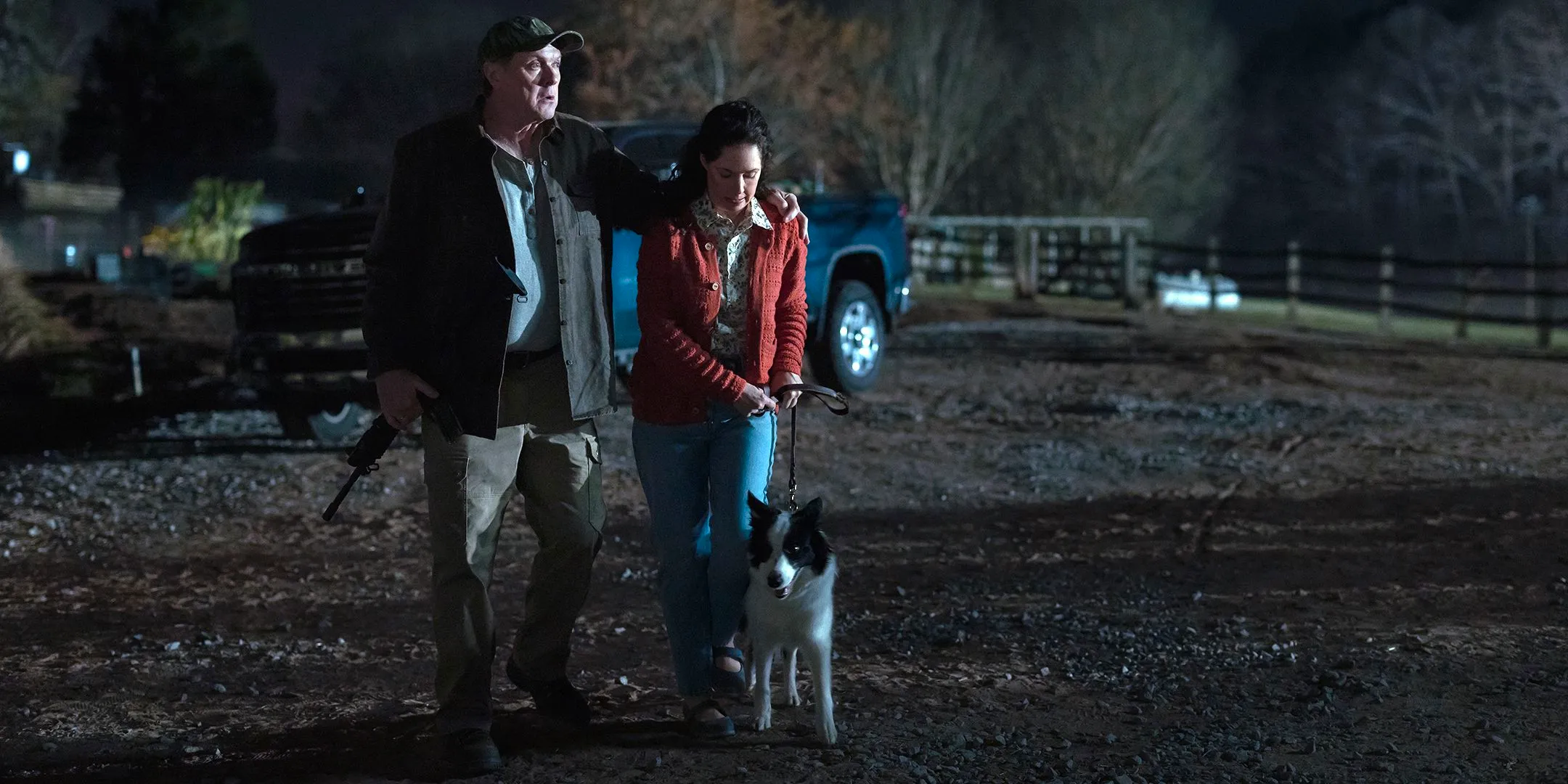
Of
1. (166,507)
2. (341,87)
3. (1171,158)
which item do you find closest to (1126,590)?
(166,507)

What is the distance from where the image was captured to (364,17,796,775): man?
4.09m

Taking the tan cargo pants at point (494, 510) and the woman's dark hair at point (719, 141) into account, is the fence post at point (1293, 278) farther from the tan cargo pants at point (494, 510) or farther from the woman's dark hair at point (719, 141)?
the tan cargo pants at point (494, 510)

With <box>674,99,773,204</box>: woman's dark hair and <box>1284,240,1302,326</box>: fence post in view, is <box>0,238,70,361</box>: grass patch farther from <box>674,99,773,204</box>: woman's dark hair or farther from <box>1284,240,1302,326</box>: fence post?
<box>1284,240,1302,326</box>: fence post

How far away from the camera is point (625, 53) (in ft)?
126

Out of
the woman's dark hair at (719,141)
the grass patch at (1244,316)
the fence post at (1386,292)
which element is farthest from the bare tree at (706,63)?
the woman's dark hair at (719,141)

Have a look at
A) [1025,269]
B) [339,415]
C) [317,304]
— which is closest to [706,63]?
[1025,269]

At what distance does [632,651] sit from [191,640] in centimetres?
172

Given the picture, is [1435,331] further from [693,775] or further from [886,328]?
[693,775]

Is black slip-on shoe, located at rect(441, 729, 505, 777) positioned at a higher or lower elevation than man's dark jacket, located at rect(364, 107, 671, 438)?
lower

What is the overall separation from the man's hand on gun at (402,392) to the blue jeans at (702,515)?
1.94 ft

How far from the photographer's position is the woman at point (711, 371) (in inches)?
166

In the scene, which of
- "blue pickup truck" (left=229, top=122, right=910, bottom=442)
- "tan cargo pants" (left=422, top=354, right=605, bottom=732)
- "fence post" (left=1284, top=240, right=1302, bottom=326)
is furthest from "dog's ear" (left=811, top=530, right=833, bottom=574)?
"fence post" (left=1284, top=240, right=1302, bottom=326)

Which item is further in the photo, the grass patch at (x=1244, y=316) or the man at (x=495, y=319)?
the grass patch at (x=1244, y=316)

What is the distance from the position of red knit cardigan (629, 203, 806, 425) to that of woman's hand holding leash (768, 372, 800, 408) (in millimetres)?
23
